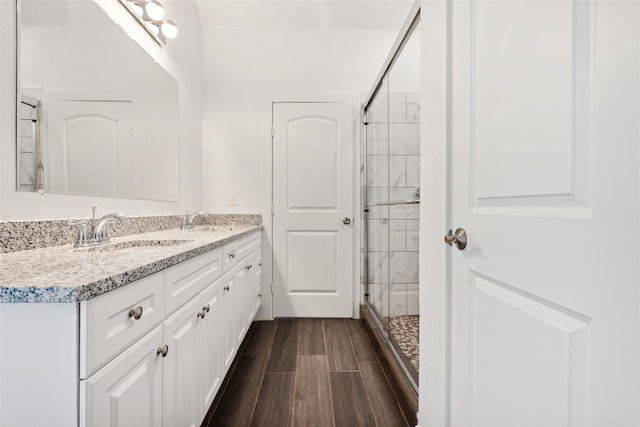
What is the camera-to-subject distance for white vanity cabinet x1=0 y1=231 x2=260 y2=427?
0.57m

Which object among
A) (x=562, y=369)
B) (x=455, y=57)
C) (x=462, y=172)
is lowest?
(x=562, y=369)

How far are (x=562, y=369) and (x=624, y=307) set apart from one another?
188 mm

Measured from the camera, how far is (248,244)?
6.98 feet

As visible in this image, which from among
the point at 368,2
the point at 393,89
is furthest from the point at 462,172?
the point at 368,2

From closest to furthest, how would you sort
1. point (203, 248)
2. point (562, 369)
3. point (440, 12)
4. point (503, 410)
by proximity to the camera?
point (562, 369) → point (503, 410) → point (440, 12) → point (203, 248)

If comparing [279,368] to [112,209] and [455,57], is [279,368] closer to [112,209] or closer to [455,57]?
[112,209]

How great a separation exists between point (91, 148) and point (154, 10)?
3.13 ft

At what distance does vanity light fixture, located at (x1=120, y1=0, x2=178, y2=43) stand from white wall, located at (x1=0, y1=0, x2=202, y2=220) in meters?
0.04

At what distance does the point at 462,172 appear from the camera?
35.8 inches

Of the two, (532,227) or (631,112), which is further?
(532,227)

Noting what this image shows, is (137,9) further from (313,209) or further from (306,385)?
(306,385)

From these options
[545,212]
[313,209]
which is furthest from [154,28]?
[545,212]

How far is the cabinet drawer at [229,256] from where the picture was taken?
60.7 inches

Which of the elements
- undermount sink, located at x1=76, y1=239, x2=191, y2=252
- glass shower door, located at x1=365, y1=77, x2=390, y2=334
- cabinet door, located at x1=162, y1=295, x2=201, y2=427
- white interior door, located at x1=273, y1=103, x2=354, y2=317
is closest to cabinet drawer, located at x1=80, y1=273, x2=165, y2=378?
cabinet door, located at x1=162, y1=295, x2=201, y2=427
